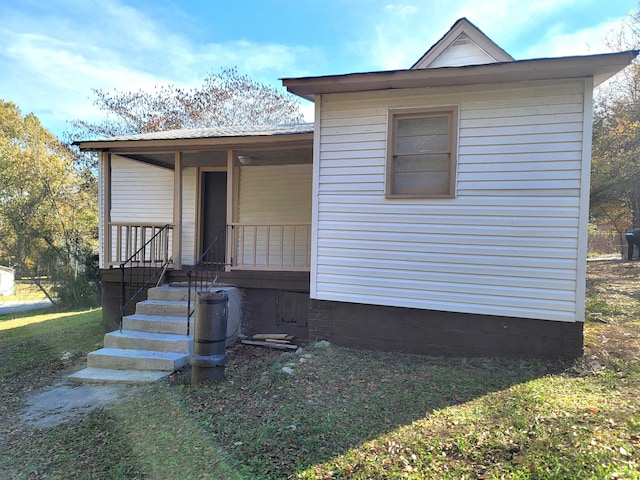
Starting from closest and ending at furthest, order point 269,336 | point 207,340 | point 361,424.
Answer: point 361,424
point 207,340
point 269,336

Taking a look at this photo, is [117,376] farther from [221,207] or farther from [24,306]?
[24,306]

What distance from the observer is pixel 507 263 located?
470cm

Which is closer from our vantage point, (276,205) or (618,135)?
(276,205)

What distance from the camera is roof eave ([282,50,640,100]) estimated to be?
4176 millimetres

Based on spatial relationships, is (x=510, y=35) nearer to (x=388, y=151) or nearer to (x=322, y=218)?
(x=388, y=151)

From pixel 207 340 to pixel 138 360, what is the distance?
1350mm

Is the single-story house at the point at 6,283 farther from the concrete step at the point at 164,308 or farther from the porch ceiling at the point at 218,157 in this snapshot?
the concrete step at the point at 164,308

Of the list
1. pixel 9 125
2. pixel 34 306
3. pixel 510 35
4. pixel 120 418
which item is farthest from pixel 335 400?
pixel 9 125

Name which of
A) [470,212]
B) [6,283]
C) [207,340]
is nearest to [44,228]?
[6,283]

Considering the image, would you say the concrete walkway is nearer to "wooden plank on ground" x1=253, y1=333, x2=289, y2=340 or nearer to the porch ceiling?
the porch ceiling

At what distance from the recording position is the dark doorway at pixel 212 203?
8727 millimetres

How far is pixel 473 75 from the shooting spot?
4.57 metres

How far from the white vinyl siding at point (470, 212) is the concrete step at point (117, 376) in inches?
91.8

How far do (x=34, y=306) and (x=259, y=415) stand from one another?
55.5 ft
